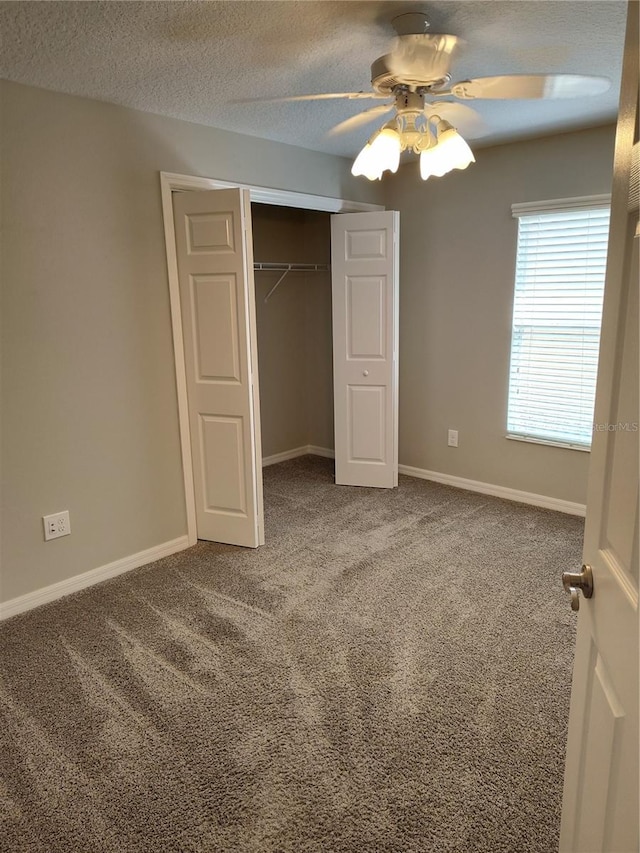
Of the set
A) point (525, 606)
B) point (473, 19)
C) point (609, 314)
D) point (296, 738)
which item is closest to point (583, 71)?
point (473, 19)

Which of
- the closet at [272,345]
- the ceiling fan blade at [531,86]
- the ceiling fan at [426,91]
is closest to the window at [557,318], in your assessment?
the closet at [272,345]

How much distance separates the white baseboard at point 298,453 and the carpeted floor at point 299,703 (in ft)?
5.84

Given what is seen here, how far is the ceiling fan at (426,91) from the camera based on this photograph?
2047mm

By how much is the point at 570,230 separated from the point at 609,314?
9.58ft

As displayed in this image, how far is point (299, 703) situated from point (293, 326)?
367 cm

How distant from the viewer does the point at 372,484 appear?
14.6ft

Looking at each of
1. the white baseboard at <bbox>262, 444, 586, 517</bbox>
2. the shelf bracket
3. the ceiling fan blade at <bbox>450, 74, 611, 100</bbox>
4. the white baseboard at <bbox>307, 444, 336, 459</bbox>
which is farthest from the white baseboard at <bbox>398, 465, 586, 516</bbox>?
the ceiling fan blade at <bbox>450, 74, 611, 100</bbox>

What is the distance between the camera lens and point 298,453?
215 inches

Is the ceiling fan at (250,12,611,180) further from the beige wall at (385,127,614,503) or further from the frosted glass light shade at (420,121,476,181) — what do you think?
the beige wall at (385,127,614,503)

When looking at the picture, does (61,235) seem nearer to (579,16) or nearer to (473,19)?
(473,19)

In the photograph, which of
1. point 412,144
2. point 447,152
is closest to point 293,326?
point 412,144

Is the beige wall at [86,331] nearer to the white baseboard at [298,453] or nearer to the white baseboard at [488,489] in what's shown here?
the white baseboard at [298,453]

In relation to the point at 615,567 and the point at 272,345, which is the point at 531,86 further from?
the point at 272,345

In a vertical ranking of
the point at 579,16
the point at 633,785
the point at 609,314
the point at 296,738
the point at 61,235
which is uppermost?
the point at 579,16
